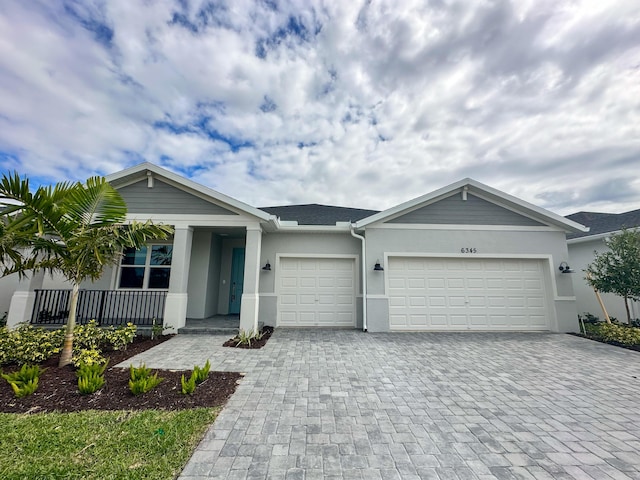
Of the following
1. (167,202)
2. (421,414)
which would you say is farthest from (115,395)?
(167,202)

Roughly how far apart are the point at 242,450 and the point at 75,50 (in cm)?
999

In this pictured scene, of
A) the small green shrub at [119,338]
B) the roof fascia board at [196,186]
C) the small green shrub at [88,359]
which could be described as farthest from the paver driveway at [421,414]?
the roof fascia board at [196,186]

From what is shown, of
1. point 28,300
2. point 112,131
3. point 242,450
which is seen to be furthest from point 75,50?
point 242,450

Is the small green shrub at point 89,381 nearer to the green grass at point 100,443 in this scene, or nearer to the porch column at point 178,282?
the green grass at point 100,443

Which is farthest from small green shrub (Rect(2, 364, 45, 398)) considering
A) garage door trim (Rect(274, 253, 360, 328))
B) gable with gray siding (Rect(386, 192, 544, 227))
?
gable with gray siding (Rect(386, 192, 544, 227))

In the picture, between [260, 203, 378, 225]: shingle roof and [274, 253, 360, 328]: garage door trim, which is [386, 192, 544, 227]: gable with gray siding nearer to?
[274, 253, 360, 328]: garage door trim

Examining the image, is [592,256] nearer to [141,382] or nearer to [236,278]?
[236,278]

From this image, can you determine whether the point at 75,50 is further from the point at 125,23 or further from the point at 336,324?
the point at 336,324

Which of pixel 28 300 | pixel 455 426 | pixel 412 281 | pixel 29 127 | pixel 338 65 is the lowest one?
pixel 455 426

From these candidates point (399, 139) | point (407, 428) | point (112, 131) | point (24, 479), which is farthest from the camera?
point (399, 139)

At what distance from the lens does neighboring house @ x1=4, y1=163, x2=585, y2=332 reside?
8117 mm

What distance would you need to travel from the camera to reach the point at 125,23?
6.52 m

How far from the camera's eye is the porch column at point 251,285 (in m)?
7.60

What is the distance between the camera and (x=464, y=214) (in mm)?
8984
